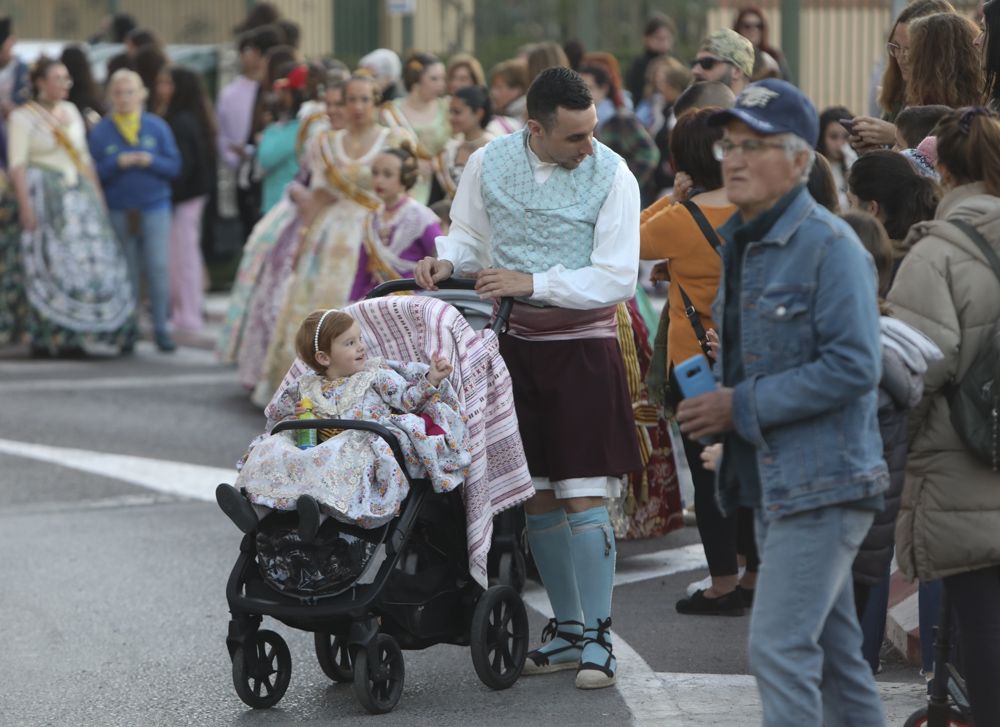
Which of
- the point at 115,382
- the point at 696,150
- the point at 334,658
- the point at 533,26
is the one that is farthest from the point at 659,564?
the point at 533,26

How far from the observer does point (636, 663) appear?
6.28m

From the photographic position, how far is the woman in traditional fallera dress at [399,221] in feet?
30.4

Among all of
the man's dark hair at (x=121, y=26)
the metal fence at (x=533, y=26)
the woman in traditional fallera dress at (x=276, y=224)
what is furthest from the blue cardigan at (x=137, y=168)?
the man's dark hair at (x=121, y=26)

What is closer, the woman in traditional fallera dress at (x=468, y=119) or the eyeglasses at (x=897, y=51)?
the eyeglasses at (x=897, y=51)

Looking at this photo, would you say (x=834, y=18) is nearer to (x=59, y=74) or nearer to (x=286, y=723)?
(x=59, y=74)

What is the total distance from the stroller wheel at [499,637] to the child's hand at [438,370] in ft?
2.16

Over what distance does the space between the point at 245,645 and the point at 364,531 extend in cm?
51

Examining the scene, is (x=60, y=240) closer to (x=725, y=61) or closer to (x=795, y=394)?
(x=725, y=61)

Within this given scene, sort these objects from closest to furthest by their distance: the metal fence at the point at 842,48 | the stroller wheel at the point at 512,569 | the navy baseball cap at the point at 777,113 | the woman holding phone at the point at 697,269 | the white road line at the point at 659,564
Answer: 1. the navy baseball cap at the point at 777,113
2. the stroller wheel at the point at 512,569
3. the woman holding phone at the point at 697,269
4. the white road line at the point at 659,564
5. the metal fence at the point at 842,48

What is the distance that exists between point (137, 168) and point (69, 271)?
916 millimetres

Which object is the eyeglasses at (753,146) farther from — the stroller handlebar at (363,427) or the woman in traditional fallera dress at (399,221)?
the woman in traditional fallera dress at (399,221)

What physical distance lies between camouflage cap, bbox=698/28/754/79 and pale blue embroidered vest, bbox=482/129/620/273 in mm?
2604

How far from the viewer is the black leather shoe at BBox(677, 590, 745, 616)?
6.92 metres

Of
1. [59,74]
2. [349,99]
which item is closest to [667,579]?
[349,99]
